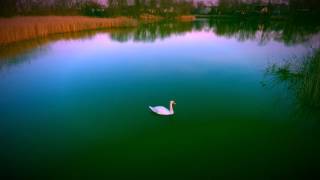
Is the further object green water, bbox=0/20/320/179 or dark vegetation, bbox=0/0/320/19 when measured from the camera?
dark vegetation, bbox=0/0/320/19

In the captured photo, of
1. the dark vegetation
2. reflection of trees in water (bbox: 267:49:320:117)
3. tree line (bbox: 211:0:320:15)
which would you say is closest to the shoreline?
the dark vegetation

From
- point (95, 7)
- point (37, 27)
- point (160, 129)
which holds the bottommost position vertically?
point (160, 129)

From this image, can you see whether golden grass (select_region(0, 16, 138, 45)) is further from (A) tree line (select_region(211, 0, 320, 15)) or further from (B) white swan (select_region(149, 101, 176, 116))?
(A) tree line (select_region(211, 0, 320, 15))

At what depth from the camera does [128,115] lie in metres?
4.85

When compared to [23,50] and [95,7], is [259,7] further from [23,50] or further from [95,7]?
[23,50]

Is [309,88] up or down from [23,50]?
down

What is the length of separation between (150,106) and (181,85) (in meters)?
1.67

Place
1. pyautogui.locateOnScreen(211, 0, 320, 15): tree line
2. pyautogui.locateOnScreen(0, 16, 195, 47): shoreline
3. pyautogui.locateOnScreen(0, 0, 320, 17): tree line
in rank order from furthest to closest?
pyautogui.locateOnScreen(211, 0, 320, 15): tree line → pyautogui.locateOnScreen(0, 0, 320, 17): tree line → pyautogui.locateOnScreen(0, 16, 195, 47): shoreline

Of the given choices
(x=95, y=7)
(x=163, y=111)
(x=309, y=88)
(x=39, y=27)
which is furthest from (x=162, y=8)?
(x=163, y=111)

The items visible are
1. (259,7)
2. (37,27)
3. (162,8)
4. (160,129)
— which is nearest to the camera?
(160,129)

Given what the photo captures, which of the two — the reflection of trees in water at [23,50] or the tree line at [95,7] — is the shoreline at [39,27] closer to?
the reflection of trees in water at [23,50]

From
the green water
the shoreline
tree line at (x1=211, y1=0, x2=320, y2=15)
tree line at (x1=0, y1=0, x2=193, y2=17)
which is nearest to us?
the green water

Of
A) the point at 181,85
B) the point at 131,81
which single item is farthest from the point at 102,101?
the point at 181,85

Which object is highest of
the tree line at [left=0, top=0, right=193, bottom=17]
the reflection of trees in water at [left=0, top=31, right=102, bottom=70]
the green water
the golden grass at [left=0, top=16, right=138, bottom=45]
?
the tree line at [left=0, top=0, right=193, bottom=17]
